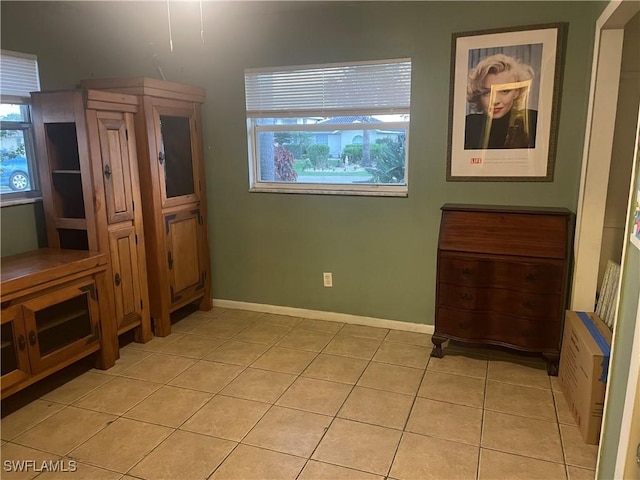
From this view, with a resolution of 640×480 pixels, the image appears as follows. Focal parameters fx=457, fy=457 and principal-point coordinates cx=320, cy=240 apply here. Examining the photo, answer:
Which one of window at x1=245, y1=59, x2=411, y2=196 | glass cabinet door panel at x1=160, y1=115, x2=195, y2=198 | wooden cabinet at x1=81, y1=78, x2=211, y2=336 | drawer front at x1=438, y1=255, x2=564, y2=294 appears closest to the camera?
drawer front at x1=438, y1=255, x2=564, y2=294

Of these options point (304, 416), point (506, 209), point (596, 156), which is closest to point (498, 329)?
point (506, 209)

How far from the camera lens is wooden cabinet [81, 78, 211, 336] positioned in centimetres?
319

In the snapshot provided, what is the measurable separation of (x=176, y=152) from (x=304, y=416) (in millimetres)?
2213

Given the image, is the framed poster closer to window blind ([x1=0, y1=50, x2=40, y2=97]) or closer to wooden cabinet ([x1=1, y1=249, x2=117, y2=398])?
wooden cabinet ([x1=1, y1=249, x2=117, y2=398])

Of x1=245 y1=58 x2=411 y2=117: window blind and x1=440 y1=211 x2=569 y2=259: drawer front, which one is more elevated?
x1=245 y1=58 x2=411 y2=117: window blind

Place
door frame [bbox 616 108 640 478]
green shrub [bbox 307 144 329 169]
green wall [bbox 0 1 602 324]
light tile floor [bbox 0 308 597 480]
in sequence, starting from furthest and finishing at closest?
green shrub [bbox 307 144 329 169] → green wall [bbox 0 1 602 324] → light tile floor [bbox 0 308 597 480] → door frame [bbox 616 108 640 478]

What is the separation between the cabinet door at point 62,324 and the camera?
8.05 feet

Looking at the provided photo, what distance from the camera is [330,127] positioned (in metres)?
3.48

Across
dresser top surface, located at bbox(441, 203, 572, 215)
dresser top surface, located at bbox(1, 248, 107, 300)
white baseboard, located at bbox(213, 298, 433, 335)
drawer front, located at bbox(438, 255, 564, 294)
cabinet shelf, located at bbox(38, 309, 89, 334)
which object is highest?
dresser top surface, located at bbox(441, 203, 572, 215)

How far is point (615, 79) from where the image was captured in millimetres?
2527

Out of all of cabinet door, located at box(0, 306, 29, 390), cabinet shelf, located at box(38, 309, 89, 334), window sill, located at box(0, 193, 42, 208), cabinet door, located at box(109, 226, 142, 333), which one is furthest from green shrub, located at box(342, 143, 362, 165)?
cabinet door, located at box(0, 306, 29, 390)

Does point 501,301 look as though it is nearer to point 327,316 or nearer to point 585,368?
point 585,368

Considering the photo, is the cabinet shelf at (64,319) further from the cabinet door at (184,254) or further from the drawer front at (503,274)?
the drawer front at (503,274)

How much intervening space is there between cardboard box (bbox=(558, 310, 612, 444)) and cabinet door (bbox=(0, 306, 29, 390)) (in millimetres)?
2853
